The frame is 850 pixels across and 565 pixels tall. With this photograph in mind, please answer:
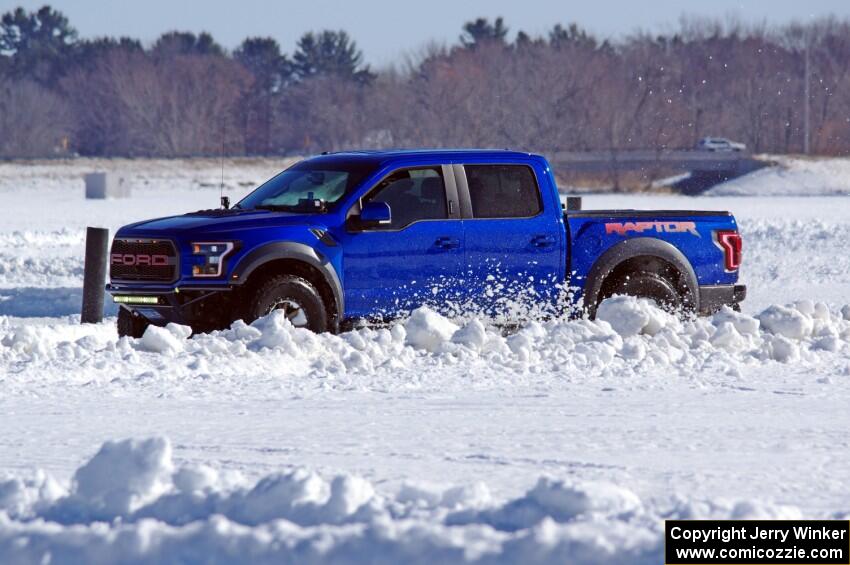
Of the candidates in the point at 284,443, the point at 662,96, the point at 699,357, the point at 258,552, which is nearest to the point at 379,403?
the point at 284,443

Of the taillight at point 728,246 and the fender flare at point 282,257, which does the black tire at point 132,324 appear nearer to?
the fender flare at point 282,257

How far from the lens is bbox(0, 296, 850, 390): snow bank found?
972 cm

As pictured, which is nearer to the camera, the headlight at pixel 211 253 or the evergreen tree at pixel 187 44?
the headlight at pixel 211 253

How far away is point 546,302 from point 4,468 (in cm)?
539

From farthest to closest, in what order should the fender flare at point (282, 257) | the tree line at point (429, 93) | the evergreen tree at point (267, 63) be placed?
the evergreen tree at point (267, 63)
the tree line at point (429, 93)
the fender flare at point (282, 257)

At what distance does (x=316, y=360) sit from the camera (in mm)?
9992

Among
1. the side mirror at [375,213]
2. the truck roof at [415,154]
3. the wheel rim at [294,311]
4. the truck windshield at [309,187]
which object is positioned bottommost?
the wheel rim at [294,311]

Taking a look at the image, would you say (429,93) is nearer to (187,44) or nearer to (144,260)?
(187,44)

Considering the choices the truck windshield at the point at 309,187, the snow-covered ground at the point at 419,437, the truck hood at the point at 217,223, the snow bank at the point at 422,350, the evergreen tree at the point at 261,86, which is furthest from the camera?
the evergreen tree at the point at 261,86

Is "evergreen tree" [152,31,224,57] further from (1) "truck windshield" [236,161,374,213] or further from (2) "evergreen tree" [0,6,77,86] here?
(1) "truck windshield" [236,161,374,213]

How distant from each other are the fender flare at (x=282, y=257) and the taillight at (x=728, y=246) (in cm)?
322

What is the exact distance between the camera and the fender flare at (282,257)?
10.5m

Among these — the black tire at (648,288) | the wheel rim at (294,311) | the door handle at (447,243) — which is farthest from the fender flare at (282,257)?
the black tire at (648,288)

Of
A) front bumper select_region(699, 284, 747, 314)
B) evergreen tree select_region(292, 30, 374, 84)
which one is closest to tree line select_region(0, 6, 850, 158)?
evergreen tree select_region(292, 30, 374, 84)
